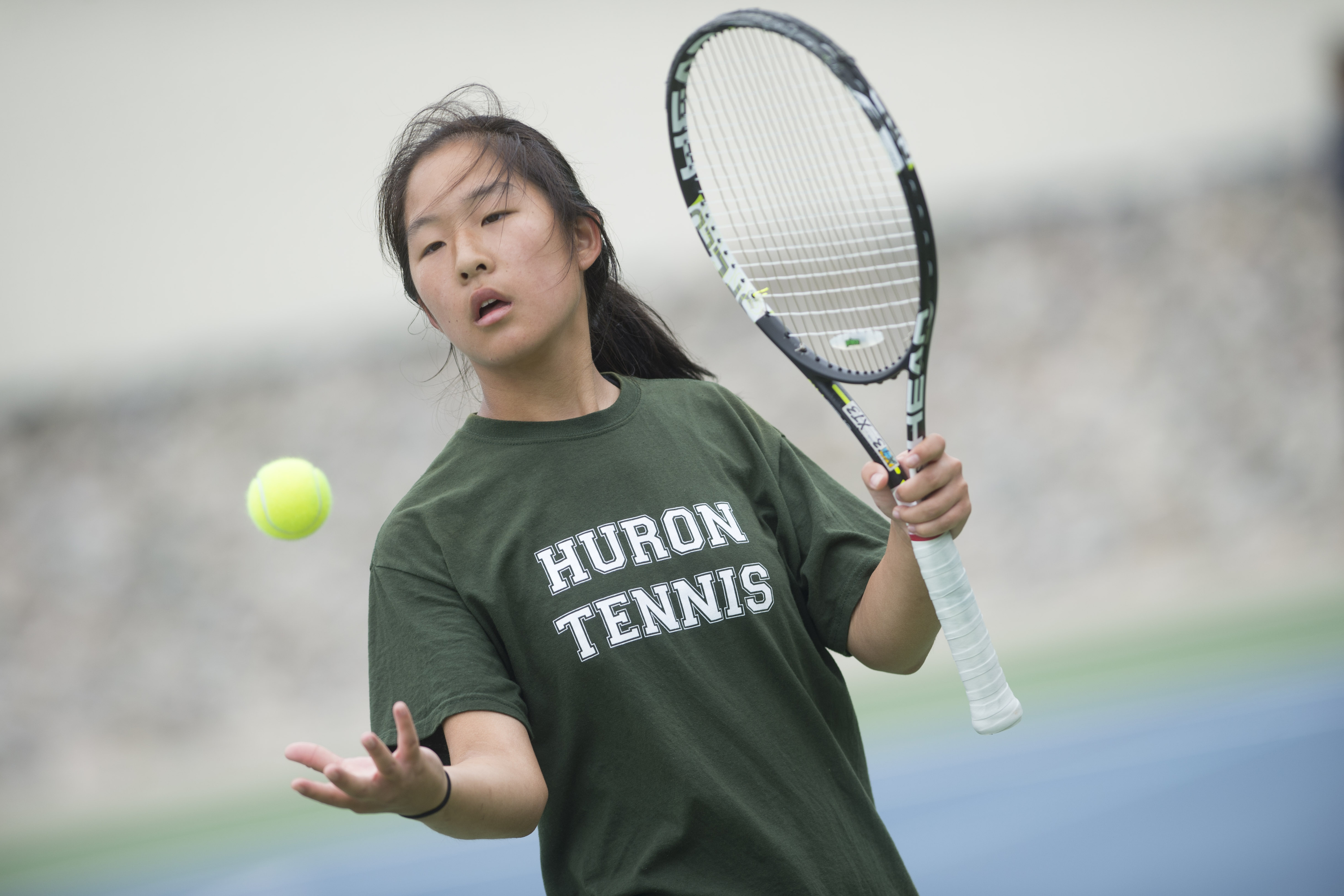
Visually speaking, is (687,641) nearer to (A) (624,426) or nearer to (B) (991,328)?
(A) (624,426)

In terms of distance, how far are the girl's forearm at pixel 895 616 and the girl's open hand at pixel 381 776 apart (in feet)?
1.70

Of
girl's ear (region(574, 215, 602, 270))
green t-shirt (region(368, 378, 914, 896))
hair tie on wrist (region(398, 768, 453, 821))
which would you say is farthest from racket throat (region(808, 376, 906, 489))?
hair tie on wrist (region(398, 768, 453, 821))

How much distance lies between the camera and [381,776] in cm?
93

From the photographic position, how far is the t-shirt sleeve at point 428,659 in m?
1.11

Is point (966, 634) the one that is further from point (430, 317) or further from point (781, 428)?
point (781, 428)

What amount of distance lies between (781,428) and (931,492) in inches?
177

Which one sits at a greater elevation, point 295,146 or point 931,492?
point 295,146

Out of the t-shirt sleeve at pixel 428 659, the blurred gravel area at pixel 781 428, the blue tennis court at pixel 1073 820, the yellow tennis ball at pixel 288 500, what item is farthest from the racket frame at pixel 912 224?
the blurred gravel area at pixel 781 428

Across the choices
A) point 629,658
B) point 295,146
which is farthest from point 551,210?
point 295,146

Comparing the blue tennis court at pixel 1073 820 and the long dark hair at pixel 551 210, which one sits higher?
the long dark hair at pixel 551 210

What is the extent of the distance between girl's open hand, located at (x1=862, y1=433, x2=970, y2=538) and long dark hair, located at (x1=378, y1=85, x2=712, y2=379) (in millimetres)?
435

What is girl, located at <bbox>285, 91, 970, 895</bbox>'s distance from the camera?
1152 mm

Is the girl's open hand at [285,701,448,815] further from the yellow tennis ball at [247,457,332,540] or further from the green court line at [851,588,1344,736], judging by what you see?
the green court line at [851,588,1344,736]

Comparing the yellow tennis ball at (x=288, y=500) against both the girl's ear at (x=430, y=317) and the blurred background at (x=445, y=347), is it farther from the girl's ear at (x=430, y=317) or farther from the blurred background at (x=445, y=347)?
the blurred background at (x=445, y=347)
